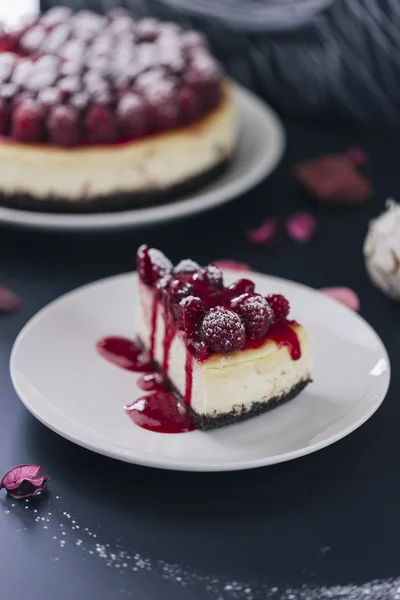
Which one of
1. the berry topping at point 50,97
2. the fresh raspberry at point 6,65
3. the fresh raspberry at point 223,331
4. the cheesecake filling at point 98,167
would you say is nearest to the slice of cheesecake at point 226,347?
the fresh raspberry at point 223,331

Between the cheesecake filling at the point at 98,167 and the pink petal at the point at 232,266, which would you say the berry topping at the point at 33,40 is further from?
the pink petal at the point at 232,266

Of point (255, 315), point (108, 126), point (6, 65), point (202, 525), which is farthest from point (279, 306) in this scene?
point (6, 65)

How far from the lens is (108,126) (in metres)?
1.74

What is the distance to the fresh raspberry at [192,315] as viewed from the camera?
124 centimetres

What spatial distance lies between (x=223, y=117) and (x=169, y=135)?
7.1 inches

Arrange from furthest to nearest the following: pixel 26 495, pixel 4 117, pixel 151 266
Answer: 1. pixel 4 117
2. pixel 151 266
3. pixel 26 495

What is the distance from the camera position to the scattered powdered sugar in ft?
3.39

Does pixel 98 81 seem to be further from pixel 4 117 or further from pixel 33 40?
pixel 33 40

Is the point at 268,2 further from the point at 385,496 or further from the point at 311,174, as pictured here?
the point at 385,496

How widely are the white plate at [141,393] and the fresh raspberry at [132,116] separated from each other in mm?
358

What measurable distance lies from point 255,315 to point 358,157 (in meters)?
1.05

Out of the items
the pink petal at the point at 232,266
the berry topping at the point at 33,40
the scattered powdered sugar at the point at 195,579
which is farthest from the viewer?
the berry topping at the point at 33,40

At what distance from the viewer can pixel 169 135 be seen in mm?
1807

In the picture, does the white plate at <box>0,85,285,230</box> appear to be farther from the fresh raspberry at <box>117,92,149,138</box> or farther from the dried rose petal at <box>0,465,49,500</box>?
the dried rose petal at <box>0,465,49,500</box>
